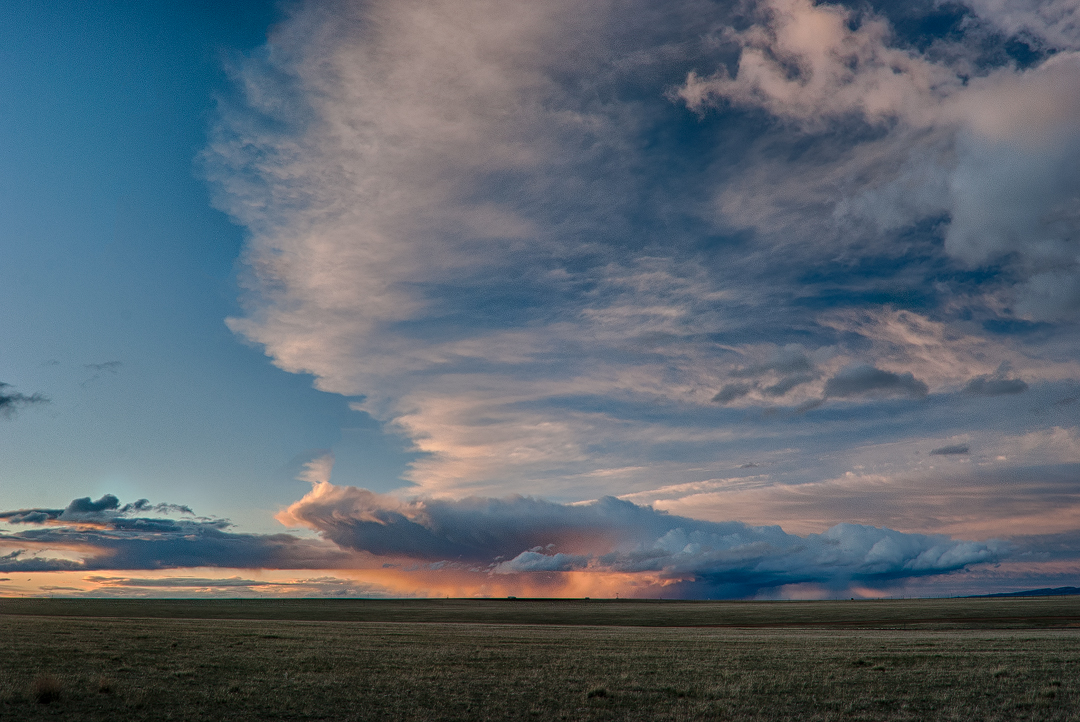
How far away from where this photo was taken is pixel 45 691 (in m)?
19.9

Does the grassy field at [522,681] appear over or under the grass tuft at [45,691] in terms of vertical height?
under

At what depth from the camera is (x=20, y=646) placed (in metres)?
34.4

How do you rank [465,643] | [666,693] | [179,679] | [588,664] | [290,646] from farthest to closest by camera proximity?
[465,643] → [290,646] → [588,664] → [179,679] → [666,693]

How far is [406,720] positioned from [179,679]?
39.6 feet

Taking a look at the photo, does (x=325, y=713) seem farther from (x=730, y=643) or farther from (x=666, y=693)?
(x=730, y=643)

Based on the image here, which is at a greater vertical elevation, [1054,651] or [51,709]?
[51,709]

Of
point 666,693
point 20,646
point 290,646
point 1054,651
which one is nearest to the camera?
point 666,693

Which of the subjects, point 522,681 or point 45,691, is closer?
point 45,691

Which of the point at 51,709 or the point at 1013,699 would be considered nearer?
the point at 51,709

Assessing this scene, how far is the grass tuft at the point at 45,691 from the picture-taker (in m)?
19.8

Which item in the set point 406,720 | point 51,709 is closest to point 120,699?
point 51,709

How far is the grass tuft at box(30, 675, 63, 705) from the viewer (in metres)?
19.8

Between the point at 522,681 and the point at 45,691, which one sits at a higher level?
the point at 45,691

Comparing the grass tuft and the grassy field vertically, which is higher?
the grass tuft
